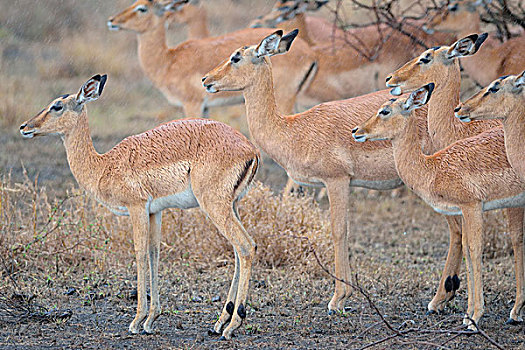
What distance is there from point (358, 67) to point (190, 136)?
16.3ft

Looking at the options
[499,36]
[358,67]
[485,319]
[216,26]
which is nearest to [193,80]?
[358,67]

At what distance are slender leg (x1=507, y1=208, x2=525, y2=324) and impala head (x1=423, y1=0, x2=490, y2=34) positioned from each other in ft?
10.3

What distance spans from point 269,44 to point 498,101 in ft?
4.95

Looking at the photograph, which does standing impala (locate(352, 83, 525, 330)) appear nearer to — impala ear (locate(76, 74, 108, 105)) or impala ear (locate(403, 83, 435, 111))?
impala ear (locate(403, 83, 435, 111))

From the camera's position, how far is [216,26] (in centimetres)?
1895

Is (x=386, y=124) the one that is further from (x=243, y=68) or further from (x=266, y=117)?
(x=243, y=68)

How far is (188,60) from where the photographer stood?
→ 8.88 metres

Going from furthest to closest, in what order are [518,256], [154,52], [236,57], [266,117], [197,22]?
[197,22]
[154,52]
[266,117]
[236,57]
[518,256]

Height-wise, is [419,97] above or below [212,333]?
above

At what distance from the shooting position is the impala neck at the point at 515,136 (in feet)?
15.2

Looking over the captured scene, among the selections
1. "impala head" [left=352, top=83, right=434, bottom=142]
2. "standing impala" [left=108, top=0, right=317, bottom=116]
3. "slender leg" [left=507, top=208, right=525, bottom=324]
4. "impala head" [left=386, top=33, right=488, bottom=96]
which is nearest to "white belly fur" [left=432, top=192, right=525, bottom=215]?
"slender leg" [left=507, top=208, right=525, bottom=324]

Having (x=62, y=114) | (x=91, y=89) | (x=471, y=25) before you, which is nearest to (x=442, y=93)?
(x=91, y=89)

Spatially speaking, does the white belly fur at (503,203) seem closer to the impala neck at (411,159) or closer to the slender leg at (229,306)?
the impala neck at (411,159)

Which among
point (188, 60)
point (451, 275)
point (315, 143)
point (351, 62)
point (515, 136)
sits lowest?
point (351, 62)
